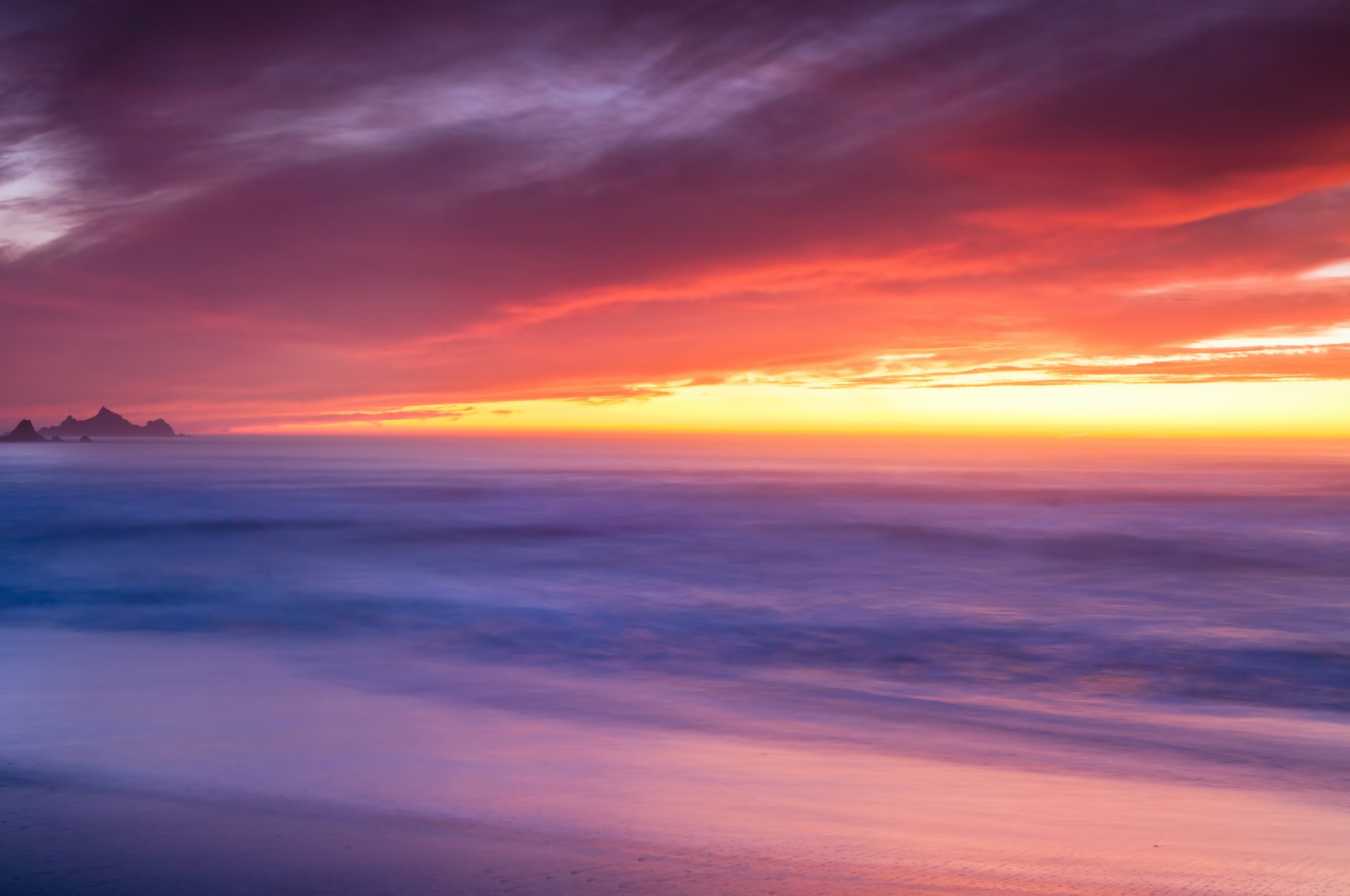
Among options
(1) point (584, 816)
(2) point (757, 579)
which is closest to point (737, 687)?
(1) point (584, 816)

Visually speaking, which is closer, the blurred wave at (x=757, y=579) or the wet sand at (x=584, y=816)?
the wet sand at (x=584, y=816)

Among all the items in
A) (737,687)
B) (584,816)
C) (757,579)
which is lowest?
(757,579)

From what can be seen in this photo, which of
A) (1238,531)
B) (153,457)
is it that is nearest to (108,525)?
(1238,531)

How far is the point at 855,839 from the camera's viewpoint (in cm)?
445

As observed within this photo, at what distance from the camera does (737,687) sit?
9.52 meters

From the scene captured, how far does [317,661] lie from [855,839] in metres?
7.70

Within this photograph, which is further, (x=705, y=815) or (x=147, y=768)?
(x=147, y=768)

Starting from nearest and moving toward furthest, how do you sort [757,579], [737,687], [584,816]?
1. [584,816]
2. [737,687]
3. [757,579]

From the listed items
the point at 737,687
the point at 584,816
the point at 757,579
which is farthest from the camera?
the point at 757,579

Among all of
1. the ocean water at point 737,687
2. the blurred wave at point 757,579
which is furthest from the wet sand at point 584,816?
the blurred wave at point 757,579

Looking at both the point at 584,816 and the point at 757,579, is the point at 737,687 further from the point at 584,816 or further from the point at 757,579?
the point at 757,579

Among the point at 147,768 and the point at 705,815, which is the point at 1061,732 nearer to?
the point at 705,815

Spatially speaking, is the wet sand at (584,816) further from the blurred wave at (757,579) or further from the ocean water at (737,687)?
the blurred wave at (757,579)

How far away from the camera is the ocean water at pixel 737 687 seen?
4.63 metres
